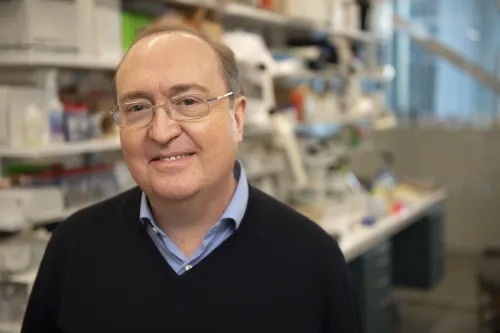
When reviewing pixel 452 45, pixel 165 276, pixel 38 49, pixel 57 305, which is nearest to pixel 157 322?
pixel 165 276

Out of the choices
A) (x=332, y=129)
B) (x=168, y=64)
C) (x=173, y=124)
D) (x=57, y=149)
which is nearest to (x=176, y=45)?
(x=168, y=64)

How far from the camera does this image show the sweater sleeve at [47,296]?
138 cm

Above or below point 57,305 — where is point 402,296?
below

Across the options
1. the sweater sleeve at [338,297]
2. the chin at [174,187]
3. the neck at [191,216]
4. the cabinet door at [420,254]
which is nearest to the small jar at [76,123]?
the neck at [191,216]

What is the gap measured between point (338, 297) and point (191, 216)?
1.09 feet

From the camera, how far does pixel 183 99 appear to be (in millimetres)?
Answer: 1229

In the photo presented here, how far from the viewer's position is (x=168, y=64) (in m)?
1.22

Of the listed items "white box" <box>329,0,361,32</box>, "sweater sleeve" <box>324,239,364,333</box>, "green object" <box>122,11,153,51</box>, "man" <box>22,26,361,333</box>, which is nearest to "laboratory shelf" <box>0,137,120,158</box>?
"green object" <box>122,11,153,51</box>

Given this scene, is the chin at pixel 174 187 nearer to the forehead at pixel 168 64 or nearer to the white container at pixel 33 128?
the forehead at pixel 168 64

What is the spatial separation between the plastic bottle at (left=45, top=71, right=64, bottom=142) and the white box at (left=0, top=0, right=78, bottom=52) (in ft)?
0.41

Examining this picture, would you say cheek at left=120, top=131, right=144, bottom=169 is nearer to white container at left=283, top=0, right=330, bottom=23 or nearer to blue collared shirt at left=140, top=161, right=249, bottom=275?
blue collared shirt at left=140, top=161, right=249, bottom=275

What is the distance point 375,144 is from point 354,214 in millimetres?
2793

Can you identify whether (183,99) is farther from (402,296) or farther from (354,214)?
(402,296)

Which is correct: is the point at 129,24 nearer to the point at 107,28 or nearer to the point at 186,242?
the point at 107,28
